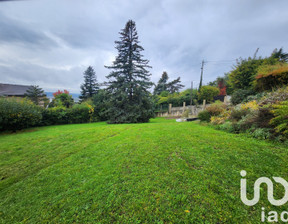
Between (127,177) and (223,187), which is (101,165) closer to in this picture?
(127,177)

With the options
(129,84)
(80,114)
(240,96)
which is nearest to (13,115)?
(80,114)

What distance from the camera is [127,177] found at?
1.86 metres

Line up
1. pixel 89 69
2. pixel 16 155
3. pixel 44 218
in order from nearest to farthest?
pixel 44 218 < pixel 16 155 < pixel 89 69

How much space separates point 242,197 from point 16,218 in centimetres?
297

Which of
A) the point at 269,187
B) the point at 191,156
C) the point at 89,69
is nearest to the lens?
the point at 269,187

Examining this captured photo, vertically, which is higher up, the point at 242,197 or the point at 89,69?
the point at 89,69

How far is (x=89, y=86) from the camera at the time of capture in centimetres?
2545

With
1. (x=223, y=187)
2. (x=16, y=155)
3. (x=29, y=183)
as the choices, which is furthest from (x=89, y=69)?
(x=223, y=187)

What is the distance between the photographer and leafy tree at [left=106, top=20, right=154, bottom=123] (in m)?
10.4

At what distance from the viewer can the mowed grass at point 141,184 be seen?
4.08 ft

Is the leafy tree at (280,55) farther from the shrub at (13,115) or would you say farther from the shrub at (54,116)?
the shrub at (54,116)

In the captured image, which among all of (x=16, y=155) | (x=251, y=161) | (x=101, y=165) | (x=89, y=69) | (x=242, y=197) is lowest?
(x=16, y=155)

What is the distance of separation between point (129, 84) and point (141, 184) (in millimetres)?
9654

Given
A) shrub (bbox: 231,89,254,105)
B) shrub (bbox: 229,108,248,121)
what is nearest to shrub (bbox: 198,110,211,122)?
shrub (bbox: 229,108,248,121)
